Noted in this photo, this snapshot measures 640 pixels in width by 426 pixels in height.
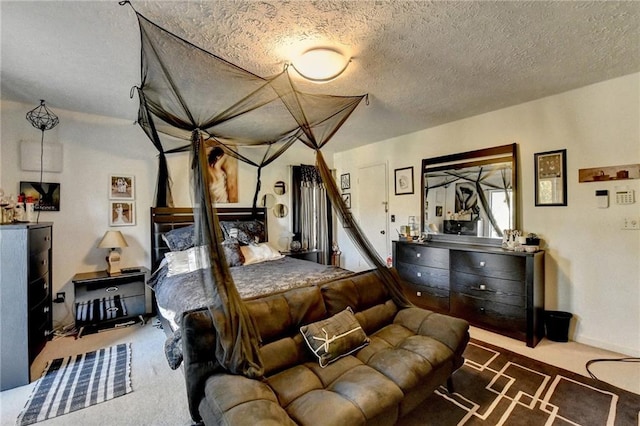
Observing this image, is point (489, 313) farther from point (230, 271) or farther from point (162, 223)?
point (162, 223)

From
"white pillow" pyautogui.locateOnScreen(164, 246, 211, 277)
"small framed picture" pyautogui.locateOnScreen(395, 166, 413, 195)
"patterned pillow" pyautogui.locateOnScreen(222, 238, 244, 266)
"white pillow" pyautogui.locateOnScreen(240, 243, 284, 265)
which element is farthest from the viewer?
"small framed picture" pyautogui.locateOnScreen(395, 166, 413, 195)

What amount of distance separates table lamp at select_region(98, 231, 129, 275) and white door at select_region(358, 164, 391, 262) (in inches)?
143

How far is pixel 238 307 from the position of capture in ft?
5.20

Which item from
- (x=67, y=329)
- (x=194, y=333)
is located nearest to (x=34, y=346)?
(x=67, y=329)

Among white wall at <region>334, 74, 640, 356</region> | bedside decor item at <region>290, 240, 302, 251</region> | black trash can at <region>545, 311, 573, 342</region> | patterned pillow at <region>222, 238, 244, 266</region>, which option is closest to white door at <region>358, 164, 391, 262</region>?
bedside decor item at <region>290, 240, 302, 251</region>

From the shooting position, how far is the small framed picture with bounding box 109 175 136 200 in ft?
11.6

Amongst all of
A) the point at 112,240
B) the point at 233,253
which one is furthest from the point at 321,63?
the point at 112,240

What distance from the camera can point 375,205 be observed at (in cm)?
496

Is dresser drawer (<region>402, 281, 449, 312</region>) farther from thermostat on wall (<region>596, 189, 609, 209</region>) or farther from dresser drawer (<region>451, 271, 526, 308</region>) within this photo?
thermostat on wall (<region>596, 189, 609, 209</region>)

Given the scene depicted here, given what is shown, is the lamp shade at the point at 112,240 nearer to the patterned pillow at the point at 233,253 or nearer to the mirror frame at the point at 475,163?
the patterned pillow at the point at 233,253

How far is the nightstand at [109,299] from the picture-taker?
10.4ft

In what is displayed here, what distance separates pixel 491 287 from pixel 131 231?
4374 mm

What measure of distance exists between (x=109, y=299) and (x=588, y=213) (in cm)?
528

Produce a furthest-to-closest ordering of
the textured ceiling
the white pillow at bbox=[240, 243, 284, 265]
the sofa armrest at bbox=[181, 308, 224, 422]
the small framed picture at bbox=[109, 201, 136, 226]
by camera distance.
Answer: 1. the white pillow at bbox=[240, 243, 284, 265]
2. the small framed picture at bbox=[109, 201, 136, 226]
3. the textured ceiling
4. the sofa armrest at bbox=[181, 308, 224, 422]
